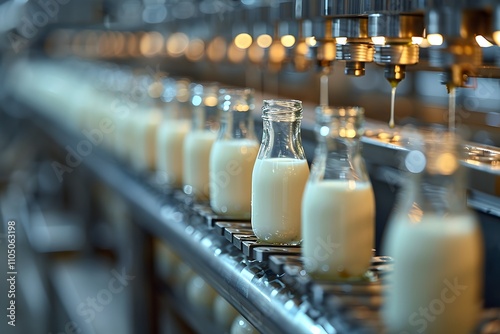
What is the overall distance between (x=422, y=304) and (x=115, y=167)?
6.23 ft

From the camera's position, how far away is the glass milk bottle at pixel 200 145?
1.90 metres

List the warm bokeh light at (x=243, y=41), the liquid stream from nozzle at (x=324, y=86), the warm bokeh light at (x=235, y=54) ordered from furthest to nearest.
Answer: the warm bokeh light at (x=235, y=54) → the warm bokeh light at (x=243, y=41) → the liquid stream from nozzle at (x=324, y=86)

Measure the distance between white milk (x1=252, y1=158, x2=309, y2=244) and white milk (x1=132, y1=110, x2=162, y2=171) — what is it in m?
1.08

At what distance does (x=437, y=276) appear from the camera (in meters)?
0.94

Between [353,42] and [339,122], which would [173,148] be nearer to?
[353,42]

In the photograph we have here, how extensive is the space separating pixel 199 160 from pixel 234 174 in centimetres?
29

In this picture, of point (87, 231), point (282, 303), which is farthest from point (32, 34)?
point (282, 303)

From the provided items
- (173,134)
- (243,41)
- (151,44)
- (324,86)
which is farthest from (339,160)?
(151,44)

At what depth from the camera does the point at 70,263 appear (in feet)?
12.5

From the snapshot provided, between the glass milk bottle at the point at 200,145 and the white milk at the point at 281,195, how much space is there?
1.67ft

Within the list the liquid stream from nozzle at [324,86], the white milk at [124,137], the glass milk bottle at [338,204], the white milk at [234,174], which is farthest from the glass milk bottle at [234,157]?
the white milk at [124,137]

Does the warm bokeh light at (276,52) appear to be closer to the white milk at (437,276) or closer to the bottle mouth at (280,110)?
the bottle mouth at (280,110)

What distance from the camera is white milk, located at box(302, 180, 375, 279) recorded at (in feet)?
3.75

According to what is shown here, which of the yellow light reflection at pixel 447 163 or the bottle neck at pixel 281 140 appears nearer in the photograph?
the yellow light reflection at pixel 447 163
